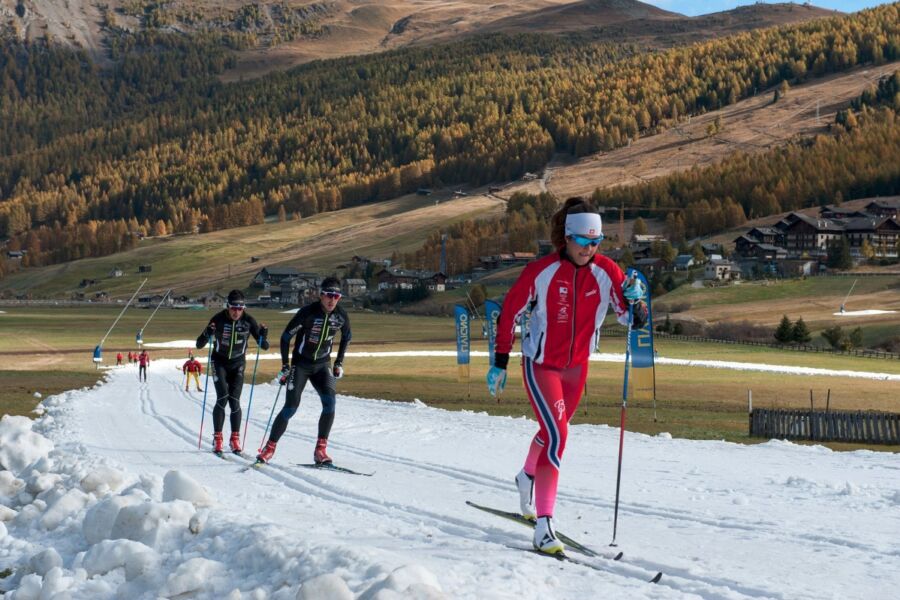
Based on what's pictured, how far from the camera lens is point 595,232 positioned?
377 inches

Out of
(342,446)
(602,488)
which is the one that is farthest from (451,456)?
(602,488)

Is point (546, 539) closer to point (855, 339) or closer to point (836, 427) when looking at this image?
point (836, 427)

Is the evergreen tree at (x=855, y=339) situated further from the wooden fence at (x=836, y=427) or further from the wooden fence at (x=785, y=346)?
the wooden fence at (x=836, y=427)

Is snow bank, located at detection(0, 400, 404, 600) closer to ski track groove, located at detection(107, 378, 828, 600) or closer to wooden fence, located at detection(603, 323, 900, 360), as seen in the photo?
ski track groove, located at detection(107, 378, 828, 600)

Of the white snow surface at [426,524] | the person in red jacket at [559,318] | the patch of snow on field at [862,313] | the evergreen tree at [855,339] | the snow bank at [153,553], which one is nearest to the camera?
the snow bank at [153,553]

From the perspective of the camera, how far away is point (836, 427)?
27062 mm

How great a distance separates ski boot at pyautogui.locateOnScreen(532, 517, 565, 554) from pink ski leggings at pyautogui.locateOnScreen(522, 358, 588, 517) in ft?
0.54

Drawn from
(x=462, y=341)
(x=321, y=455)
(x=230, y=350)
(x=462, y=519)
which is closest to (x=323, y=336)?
(x=321, y=455)

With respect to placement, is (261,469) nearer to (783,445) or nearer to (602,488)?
(602,488)

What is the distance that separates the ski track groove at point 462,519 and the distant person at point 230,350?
674 millimetres

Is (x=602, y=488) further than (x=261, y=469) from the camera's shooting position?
No

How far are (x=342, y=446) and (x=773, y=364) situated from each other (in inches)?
2330

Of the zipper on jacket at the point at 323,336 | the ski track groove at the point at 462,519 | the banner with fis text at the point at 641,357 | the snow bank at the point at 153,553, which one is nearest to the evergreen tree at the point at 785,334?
the banner with fis text at the point at 641,357

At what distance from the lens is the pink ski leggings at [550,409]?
31.8 feet
